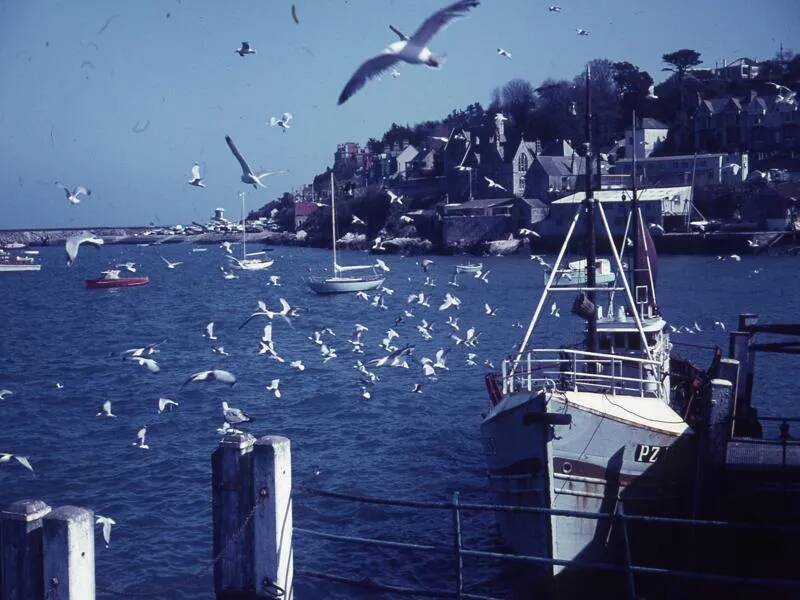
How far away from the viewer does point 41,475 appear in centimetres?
1631

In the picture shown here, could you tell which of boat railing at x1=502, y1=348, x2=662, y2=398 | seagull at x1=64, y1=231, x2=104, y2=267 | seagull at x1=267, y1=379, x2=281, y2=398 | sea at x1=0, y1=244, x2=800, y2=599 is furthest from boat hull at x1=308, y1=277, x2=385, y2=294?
boat railing at x1=502, y1=348, x2=662, y2=398

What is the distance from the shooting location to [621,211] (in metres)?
64.3

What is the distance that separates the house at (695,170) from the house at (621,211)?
4839mm

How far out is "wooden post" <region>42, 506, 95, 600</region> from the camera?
5488 millimetres

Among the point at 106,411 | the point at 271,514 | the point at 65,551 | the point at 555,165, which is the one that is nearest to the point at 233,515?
the point at 271,514

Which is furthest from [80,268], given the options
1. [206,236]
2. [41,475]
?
[41,475]

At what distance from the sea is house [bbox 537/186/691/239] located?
57.5 ft

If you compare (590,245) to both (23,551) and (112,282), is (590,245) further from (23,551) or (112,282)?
(112,282)

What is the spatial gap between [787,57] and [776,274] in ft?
227

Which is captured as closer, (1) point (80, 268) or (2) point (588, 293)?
(2) point (588, 293)

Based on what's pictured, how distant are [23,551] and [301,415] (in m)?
14.9

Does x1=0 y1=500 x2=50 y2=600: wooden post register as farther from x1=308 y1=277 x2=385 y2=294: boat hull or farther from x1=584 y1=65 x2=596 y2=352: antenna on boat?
x1=308 y1=277 x2=385 y2=294: boat hull

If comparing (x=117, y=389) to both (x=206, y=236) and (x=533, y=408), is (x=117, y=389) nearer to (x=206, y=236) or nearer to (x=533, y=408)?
(x=533, y=408)

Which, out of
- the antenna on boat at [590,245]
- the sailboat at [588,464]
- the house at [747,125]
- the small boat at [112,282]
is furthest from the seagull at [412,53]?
the house at [747,125]
